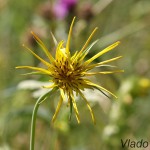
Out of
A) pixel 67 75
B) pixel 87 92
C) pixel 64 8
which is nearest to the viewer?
pixel 67 75

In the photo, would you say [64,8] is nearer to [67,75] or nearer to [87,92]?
[87,92]

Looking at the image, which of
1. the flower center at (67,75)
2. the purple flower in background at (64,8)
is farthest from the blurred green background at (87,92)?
the flower center at (67,75)

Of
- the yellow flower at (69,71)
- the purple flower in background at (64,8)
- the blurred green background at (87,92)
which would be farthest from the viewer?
the purple flower in background at (64,8)

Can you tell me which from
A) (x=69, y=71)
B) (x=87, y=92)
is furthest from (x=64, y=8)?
(x=69, y=71)

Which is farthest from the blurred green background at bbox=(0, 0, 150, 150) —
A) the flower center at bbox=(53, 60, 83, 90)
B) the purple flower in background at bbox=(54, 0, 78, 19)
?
the flower center at bbox=(53, 60, 83, 90)

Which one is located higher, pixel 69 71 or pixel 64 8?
pixel 64 8

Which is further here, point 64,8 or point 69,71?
point 64,8

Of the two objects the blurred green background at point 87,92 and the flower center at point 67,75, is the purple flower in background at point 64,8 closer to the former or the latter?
the blurred green background at point 87,92
